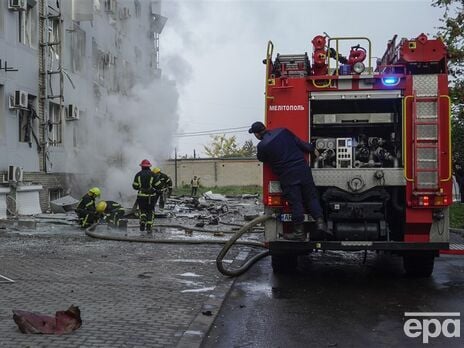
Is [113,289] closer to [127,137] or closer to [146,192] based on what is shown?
[146,192]

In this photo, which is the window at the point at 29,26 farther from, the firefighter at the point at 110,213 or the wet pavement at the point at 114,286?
the wet pavement at the point at 114,286

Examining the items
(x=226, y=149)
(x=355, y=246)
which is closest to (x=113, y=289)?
(x=355, y=246)

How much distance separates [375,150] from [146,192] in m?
6.38

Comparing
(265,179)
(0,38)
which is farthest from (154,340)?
(0,38)

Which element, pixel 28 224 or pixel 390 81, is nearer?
pixel 390 81

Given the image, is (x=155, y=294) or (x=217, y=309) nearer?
(x=217, y=309)

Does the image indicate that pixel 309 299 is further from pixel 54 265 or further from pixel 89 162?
pixel 89 162

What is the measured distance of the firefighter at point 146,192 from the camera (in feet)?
40.5

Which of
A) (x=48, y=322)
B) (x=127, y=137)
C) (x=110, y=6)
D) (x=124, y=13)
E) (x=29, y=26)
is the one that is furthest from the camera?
(x=124, y=13)

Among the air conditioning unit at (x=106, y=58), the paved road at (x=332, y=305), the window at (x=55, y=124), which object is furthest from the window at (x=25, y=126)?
the paved road at (x=332, y=305)

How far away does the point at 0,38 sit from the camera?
15039mm

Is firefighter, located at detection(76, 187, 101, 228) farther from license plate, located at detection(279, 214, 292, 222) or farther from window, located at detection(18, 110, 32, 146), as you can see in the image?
license plate, located at detection(279, 214, 292, 222)

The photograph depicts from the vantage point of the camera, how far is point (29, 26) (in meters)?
17.0

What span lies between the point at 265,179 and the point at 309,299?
62.3 inches
